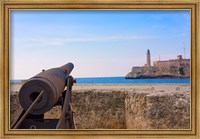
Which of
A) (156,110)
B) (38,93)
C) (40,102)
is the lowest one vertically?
(156,110)

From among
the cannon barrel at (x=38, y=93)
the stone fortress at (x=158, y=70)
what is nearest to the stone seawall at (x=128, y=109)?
the cannon barrel at (x=38, y=93)

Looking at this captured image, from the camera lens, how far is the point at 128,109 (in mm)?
9125

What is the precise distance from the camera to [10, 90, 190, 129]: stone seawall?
5308 mm

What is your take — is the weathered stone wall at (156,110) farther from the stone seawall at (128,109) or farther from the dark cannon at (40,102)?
the dark cannon at (40,102)

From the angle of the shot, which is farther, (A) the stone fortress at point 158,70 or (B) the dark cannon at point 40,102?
(A) the stone fortress at point 158,70

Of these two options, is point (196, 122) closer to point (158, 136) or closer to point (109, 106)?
point (158, 136)

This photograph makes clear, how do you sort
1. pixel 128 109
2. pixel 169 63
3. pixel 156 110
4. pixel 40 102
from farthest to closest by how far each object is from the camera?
1. pixel 128 109
2. pixel 156 110
3. pixel 169 63
4. pixel 40 102

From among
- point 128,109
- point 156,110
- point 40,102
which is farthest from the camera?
point 128,109

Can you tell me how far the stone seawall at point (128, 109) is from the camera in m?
5.31

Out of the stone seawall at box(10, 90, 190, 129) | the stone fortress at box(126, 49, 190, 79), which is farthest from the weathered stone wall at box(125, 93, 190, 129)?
the stone fortress at box(126, 49, 190, 79)

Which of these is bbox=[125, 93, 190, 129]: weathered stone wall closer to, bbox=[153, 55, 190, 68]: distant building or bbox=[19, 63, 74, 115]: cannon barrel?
bbox=[153, 55, 190, 68]: distant building

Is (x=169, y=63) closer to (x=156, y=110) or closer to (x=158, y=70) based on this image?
(x=158, y=70)

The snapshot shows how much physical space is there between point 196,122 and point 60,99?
6.01ft

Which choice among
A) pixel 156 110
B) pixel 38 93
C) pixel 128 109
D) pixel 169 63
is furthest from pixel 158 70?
pixel 128 109
